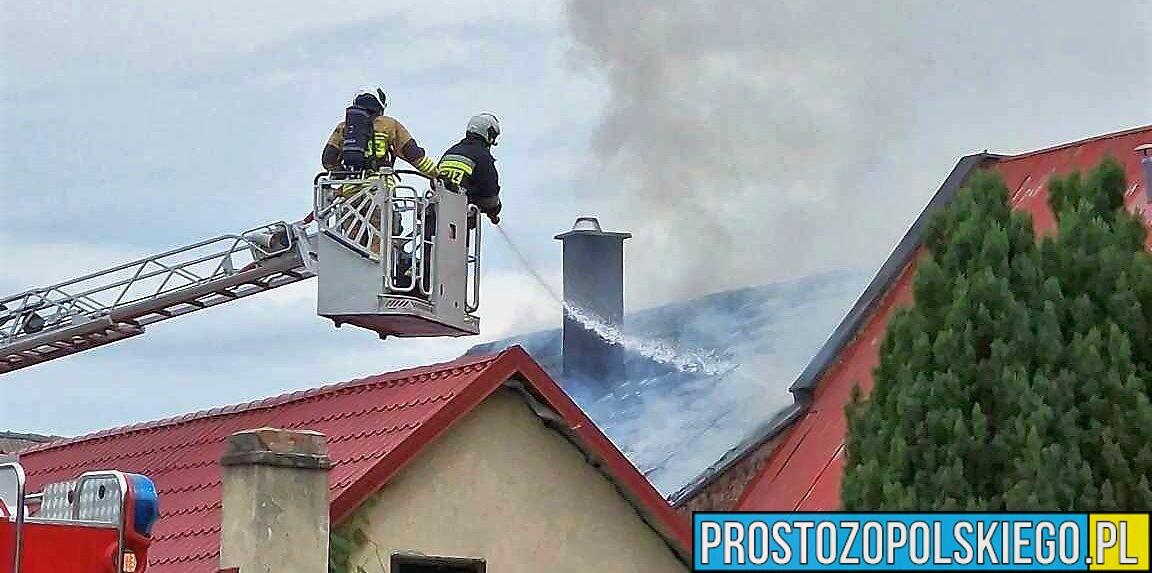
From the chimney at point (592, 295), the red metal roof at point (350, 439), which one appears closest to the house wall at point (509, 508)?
the red metal roof at point (350, 439)

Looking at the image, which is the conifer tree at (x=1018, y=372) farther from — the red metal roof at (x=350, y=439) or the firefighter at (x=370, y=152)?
the firefighter at (x=370, y=152)

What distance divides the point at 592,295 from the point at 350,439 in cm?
1029

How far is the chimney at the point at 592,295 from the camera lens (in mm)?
24766

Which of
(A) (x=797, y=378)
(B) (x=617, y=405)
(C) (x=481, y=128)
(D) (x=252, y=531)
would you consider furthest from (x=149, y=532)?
(B) (x=617, y=405)

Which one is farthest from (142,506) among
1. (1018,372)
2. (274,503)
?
(1018,372)

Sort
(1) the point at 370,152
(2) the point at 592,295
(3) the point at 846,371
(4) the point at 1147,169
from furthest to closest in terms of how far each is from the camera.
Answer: (2) the point at 592,295 < (3) the point at 846,371 < (4) the point at 1147,169 < (1) the point at 370,152

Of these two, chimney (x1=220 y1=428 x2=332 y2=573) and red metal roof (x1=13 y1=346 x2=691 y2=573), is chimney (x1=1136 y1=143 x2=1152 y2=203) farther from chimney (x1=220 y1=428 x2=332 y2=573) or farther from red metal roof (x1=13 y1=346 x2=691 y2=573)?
chimney (x1=220 y1=428 x2=332 y2=573)

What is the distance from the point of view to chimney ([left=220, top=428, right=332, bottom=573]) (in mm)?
12578

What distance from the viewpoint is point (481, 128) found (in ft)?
56.8

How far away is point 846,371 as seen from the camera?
21328mm

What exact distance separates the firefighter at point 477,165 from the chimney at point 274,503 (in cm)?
464

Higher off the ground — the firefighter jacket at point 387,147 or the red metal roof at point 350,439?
the firefighter jacket at point 387,147

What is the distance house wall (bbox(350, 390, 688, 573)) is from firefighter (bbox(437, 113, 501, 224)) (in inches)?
105

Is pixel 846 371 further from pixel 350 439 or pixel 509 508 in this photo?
pixel 350 439
